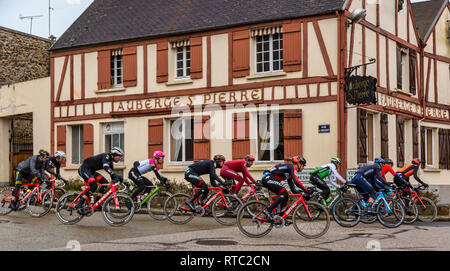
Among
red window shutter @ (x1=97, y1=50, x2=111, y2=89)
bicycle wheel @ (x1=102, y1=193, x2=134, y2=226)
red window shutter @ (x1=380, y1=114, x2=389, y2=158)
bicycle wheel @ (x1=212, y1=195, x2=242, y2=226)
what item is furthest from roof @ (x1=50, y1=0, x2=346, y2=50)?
bicycle wheel @ (x1=102, y1=193, x2=134, y2=226)

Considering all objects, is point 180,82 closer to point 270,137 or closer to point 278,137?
point 270,137

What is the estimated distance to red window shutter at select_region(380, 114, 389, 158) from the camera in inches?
802

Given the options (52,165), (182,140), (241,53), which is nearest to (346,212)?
(52,165)

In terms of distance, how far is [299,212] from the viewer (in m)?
11.0

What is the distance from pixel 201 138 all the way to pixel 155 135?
1.86 metres

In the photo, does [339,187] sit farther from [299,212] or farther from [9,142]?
[9,142]

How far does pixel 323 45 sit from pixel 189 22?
5.22m

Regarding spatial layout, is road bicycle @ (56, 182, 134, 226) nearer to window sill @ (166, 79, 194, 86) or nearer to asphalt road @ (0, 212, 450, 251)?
asphalt road @ (0, 212, 450, 251)

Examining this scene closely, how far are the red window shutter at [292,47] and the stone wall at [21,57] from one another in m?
13.5

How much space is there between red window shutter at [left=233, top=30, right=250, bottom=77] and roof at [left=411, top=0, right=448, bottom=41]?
8.07m

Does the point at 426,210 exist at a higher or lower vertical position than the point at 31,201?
lower

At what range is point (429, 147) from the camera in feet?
79.3
